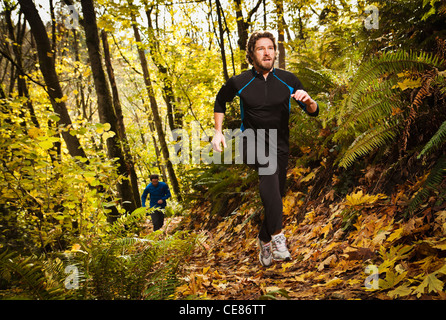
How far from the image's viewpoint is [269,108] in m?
2.87

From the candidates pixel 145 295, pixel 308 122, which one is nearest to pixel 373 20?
pixel 308 122

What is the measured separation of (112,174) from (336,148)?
11.3 feet

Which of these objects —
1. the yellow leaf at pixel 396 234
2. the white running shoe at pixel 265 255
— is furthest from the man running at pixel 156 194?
the yellow leaf at pixel 396 234

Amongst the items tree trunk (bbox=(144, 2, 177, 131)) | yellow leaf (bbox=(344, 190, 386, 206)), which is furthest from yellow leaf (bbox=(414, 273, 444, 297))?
tree trunk (bbox=(144, 2, 177, 131))

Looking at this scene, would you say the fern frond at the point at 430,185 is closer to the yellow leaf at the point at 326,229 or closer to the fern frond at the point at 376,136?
the fern frond at the point at 376,136

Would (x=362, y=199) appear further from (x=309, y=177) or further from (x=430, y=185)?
(x=309, y=177)

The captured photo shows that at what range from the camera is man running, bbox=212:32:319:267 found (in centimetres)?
285

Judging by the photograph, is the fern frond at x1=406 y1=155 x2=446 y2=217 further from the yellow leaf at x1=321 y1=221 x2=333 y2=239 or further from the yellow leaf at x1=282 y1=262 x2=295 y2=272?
the yellow leaf at x1=282 y1=262 x2=295 y2=272

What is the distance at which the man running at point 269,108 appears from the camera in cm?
285

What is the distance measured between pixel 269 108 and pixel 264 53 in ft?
1.74

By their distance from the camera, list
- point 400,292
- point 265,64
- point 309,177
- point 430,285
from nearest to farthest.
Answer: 1. point 430,285
2. point 400,292
3. point 265,64
4. point 309,177

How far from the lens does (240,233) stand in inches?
181

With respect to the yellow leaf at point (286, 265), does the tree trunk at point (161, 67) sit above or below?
above

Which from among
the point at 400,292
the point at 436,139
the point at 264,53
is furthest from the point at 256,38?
the point at 400,292
